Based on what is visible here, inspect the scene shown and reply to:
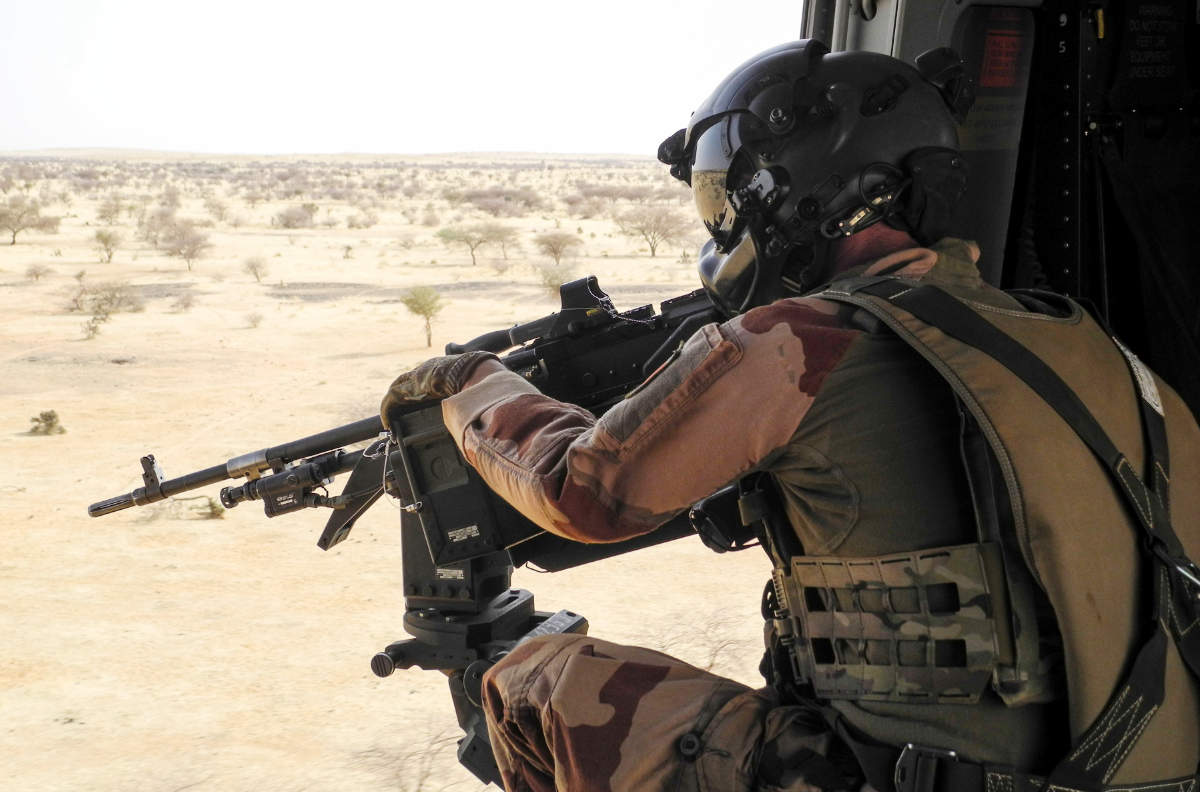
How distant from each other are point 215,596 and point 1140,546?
5.36 metres

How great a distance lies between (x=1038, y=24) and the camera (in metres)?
3.50

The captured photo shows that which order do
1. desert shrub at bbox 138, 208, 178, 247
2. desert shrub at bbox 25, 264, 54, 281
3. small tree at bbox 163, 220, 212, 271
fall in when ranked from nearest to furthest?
desert shrub at bbox 25, 264, 54, 281, small tree at bbox 163, 220, 212, 271, desert shrub at bbox 138, 208, 178, 247

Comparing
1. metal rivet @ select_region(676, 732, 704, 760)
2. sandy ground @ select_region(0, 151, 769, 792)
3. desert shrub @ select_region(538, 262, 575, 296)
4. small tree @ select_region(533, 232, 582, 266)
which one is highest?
small tree @ select_region(533, 232, 582, 266)

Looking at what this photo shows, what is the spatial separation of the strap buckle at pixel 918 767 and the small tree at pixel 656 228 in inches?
854

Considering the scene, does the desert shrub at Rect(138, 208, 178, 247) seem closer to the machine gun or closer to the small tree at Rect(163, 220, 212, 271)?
the small tree at Rect(163, 220, 212, 271)

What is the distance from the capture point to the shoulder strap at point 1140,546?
5.92 feet

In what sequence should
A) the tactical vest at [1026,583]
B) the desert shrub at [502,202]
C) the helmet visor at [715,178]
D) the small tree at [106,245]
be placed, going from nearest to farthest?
the tactical vest at [1026,583]
the helmet visor at [715,178]
the small tree at [106,245]
the desert shrub at [502,202]

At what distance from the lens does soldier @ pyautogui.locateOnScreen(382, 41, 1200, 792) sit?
1.80 m

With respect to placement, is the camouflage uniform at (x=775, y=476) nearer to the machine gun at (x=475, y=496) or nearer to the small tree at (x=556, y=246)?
the machine gun at (x=475, y=496)

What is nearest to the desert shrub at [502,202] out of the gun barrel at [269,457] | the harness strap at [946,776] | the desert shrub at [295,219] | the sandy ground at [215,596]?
the desert shrub at [295,219]

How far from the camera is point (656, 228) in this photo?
25.1 m

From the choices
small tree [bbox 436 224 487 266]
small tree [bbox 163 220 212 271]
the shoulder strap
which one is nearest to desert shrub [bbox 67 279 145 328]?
small tree [bbox 163 220 212 271]

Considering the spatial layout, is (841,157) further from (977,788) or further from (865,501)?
(977,788)

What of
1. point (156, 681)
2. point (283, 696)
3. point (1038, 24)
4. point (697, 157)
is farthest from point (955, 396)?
point (156, 681)
